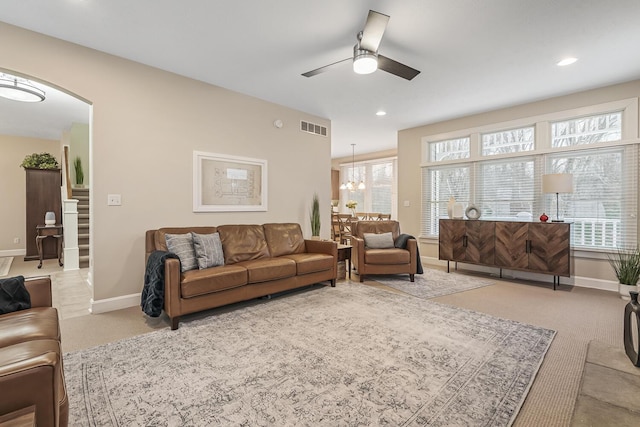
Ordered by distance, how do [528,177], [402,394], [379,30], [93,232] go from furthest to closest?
[528,177] < [93,232] < [379,30] < [402,394]

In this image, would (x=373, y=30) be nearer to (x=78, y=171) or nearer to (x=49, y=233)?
(x=78, y=171)

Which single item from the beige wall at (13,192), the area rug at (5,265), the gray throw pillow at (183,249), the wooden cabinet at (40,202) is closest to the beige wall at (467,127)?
the gray throw pillow at (183,249)

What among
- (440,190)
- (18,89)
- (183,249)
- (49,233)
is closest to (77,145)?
(49,233)

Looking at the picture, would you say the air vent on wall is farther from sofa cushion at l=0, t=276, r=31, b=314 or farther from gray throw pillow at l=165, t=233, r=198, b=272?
sofa cushion at l=0, t=276, r=31, b=314

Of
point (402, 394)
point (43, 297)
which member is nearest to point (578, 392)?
point (402, 394)

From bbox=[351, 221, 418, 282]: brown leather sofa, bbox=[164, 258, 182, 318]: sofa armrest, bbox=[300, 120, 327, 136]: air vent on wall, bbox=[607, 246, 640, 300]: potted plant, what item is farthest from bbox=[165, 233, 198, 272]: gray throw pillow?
bbox=[607, 246, 640, 300]: potted plant

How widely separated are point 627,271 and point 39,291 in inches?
232

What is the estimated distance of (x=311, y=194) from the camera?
17.3 feet

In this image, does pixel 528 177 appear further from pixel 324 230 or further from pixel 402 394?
pixel 402 394

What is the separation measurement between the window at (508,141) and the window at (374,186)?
139 inches

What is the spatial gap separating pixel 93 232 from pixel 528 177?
19.9ft

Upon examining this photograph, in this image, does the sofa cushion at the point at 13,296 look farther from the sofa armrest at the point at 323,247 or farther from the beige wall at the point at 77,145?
the beige wall at the point at 77,145

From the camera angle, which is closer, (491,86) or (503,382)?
(503,382)

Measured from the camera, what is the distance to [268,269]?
3.44m
